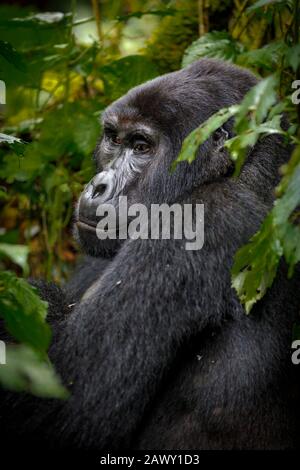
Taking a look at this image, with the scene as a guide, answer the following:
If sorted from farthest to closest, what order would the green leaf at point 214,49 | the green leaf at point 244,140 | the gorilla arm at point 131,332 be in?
the green leaf at point 214,49 < the gorilla arm at point 131,332 < the green leaf at point 244,140

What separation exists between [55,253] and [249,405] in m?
2.85

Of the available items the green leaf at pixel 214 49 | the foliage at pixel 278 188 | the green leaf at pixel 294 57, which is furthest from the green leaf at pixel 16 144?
the green leaf at pixel 214 49

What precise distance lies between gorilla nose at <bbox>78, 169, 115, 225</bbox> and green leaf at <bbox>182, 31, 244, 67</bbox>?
3.52 ft

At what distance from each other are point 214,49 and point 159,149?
1102 mm

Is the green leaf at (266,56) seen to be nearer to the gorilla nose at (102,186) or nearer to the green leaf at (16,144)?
the gorilla nose at (102,186)

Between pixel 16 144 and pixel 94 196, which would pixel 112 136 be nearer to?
pixel 94 196

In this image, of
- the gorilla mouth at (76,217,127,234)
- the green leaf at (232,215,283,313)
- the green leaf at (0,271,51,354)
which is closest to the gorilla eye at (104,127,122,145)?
the gorilla mouth at (76,217,127,234)

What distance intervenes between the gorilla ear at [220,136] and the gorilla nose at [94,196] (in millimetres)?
520

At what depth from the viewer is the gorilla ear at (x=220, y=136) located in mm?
3516

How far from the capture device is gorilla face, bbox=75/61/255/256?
11.4 feet

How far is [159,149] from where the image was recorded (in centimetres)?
357

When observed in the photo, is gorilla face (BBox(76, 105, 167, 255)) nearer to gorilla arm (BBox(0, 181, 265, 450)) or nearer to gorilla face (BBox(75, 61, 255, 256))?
gorilla face (BBox(75, 61, 255, 256))

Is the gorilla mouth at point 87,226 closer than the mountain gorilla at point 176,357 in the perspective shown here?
No

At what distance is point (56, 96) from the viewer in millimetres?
5879
